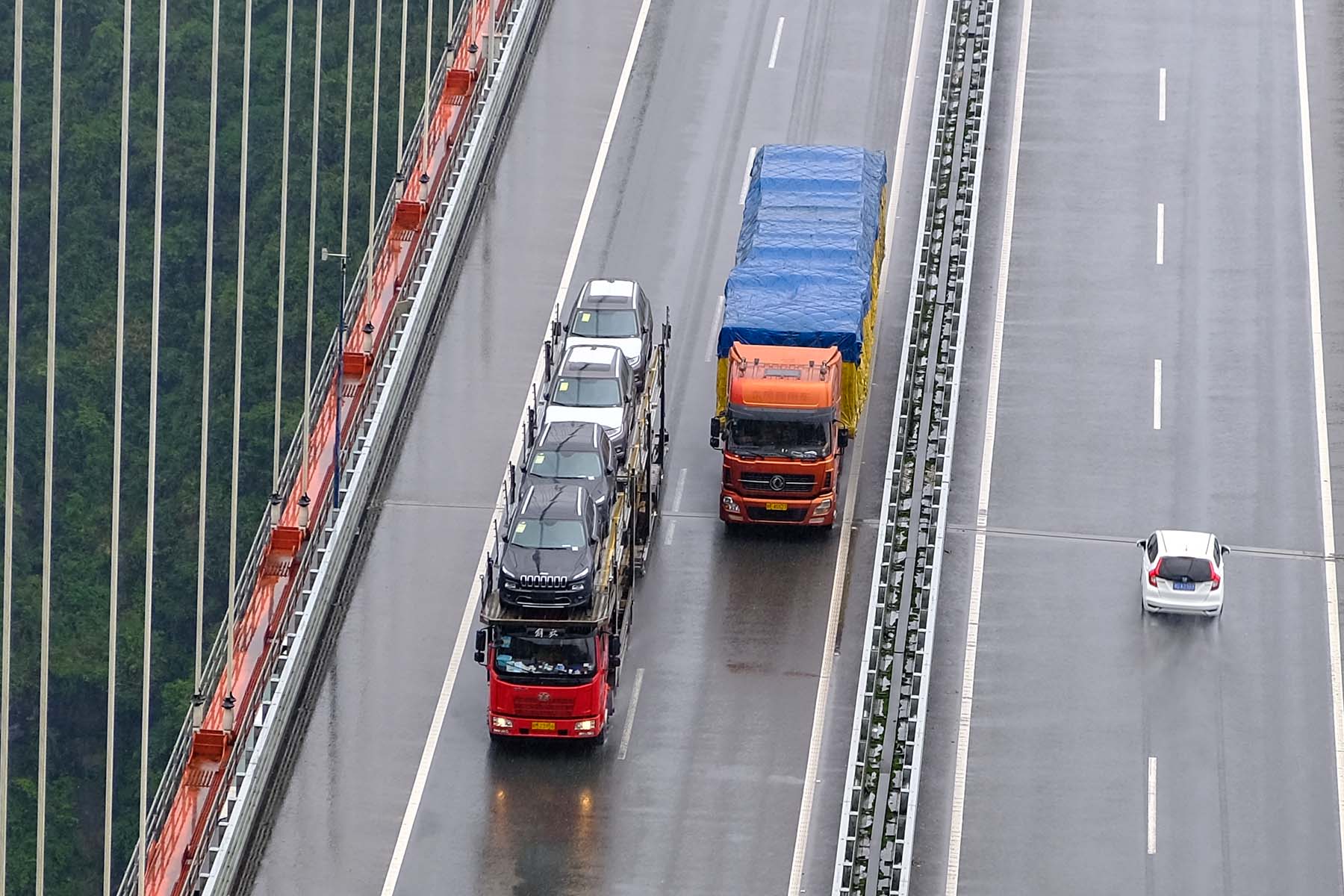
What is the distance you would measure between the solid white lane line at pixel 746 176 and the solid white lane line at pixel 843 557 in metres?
3.80

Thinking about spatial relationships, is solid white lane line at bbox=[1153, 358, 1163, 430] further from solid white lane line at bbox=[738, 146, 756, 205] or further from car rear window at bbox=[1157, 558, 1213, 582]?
solid white lane line at bbox=[738, 146, 756, 205]

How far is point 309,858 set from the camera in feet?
166

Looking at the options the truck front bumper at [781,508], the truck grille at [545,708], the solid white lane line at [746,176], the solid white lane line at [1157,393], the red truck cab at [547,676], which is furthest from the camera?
the solid white lane line at [746,176]

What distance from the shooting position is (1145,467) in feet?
206

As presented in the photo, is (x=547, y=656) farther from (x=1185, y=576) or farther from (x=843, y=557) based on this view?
(x=1185, y=576)

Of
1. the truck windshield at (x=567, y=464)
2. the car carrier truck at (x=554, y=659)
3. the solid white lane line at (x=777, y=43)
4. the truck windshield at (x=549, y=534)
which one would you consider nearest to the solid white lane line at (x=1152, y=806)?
the car carrier truck at (x=554, y=659)

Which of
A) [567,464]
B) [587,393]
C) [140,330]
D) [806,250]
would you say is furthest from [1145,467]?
[140,330]

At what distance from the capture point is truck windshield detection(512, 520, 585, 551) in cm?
5172

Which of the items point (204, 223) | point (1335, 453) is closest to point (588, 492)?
point (1335, 453)

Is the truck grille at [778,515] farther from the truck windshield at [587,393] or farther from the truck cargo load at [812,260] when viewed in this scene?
the truck windshield at [587,393]

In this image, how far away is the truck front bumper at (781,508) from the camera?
59000 mm

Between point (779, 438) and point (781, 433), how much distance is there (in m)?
0.11

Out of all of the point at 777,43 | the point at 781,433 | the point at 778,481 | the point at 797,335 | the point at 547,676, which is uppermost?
the point at 777,43

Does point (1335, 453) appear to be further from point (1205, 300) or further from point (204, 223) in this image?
point (204, 223)
